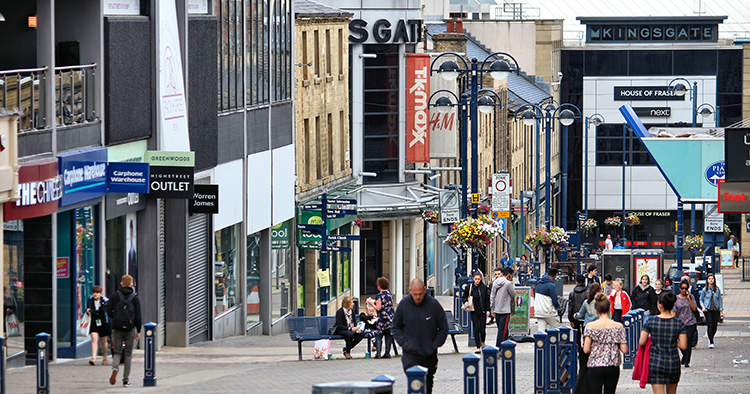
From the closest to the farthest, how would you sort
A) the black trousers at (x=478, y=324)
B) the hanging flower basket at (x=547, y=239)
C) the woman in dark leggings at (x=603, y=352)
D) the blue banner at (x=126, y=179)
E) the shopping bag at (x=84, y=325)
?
the woman in dark leggings at (x=603, y=352), the shopping bag at (x=84, y=325), the black trousers at (x=478, y=324), the blue banner at (x=126, y=179), the hanging flower basket at (x=547, y=239)

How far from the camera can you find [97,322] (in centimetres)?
2045

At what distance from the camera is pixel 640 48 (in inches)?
3821

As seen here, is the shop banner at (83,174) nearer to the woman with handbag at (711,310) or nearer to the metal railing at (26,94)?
the metal railing at (26,94)

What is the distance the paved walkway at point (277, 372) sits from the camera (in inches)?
697

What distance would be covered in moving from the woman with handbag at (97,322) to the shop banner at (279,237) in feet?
44.4

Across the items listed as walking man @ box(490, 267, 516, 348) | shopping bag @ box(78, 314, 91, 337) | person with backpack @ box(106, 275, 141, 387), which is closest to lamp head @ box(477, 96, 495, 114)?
walking man @ box(490, 267, 516, 348)

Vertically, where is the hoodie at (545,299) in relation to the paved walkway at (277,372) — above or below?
above

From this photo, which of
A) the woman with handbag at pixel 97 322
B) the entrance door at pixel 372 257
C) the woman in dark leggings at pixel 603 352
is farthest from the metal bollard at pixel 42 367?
the entrance door at pixel 372 257

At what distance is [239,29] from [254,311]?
6.67 m

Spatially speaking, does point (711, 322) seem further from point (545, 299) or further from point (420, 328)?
point (420, 328)

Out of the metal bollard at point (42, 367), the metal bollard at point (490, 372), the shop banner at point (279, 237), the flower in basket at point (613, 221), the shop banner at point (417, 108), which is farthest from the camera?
the flower in basket at point (613, 221)

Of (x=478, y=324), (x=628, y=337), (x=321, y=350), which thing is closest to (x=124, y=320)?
(x=321, y=350)

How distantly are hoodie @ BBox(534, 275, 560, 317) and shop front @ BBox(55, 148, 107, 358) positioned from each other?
7.45 m

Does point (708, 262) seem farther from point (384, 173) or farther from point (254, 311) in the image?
point (254, 311)
